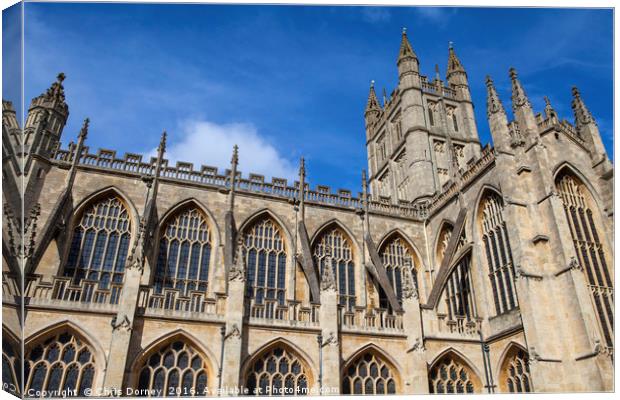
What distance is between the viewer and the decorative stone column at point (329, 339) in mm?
13672

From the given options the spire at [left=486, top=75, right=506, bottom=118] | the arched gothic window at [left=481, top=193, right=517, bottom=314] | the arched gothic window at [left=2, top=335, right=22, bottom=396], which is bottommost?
the arched gothic window at [left=2, top=335, right=22, bottom=396]

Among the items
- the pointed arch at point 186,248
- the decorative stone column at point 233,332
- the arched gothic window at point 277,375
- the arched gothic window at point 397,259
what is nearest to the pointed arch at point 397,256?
the arched gothic window at point 397,259

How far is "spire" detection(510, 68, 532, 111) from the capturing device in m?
18.6

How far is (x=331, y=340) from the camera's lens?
1423 cm

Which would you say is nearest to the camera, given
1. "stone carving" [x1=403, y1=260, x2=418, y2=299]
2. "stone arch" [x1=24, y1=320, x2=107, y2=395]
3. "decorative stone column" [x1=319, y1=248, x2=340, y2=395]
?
"stone arch" [x1=24, y1=320, x2=107, y2=395]

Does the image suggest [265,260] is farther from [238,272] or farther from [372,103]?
[372,103]

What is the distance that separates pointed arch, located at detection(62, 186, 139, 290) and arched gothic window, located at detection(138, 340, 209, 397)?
15.2 feet

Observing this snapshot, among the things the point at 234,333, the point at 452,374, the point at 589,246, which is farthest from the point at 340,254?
the point at 589,246

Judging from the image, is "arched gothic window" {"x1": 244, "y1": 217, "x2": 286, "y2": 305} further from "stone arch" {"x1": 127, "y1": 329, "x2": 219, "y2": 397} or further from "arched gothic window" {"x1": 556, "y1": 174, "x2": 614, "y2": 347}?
"arched gothic window" {"x1": 556, "y1": 174, "x2": 614, "y2": 347}

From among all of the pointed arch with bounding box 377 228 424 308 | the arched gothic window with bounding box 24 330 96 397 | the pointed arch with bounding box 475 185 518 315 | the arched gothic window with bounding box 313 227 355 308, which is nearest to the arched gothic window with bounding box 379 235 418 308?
the pointed arch with bounding box 377 228 424 308

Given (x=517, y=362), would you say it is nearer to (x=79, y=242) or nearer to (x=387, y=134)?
(x=79, y=242)

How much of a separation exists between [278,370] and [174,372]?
3.11 meters

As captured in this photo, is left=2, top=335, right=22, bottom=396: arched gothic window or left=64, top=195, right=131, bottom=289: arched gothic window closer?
left=2, top=335, right=22, bottom=396: arched gothic window

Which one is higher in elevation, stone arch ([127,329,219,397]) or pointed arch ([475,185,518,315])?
pointed arch ([475,185,518,315])
